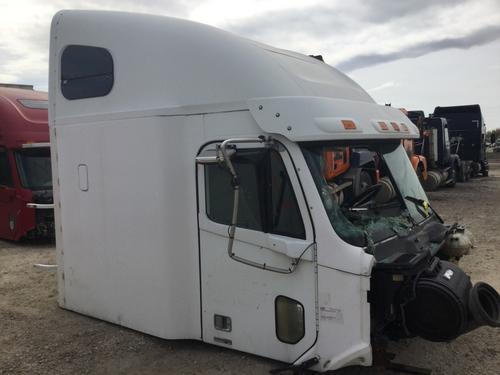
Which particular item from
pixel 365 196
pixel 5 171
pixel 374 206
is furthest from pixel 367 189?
pixel 5 171

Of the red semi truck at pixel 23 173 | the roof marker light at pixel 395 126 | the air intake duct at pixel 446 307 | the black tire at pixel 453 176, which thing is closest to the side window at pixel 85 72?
the roof marker light at pixel 395 126

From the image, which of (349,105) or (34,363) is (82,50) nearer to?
(349,105)

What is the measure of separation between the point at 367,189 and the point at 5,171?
303 inches

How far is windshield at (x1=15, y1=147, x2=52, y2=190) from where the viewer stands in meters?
9.13

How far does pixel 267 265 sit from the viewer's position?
369 cm

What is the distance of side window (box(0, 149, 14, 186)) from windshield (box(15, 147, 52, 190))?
0.90 feet

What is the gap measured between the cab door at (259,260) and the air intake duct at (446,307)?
0.72 m

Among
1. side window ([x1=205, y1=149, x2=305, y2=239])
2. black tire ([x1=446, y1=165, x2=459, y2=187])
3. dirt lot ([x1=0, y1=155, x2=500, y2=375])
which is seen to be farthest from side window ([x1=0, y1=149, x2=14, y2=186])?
black tire ([x1=446, y1=165, x2=459, y2=187])

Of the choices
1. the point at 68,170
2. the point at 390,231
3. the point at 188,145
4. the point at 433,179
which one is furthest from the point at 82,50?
the point at 433,179

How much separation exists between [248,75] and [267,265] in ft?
4.81

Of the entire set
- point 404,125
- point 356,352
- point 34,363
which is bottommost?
point 34,363

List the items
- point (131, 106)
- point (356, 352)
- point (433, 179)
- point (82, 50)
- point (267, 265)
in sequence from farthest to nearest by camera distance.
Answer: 1. point (433, 179)
2. point (82, 50)
3. point (131, 106)
4. point (267, 265)
5. point (356, 352)

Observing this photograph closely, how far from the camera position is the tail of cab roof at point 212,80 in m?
3.57

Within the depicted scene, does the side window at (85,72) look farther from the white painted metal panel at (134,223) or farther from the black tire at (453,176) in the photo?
the black tire at (453,176)
